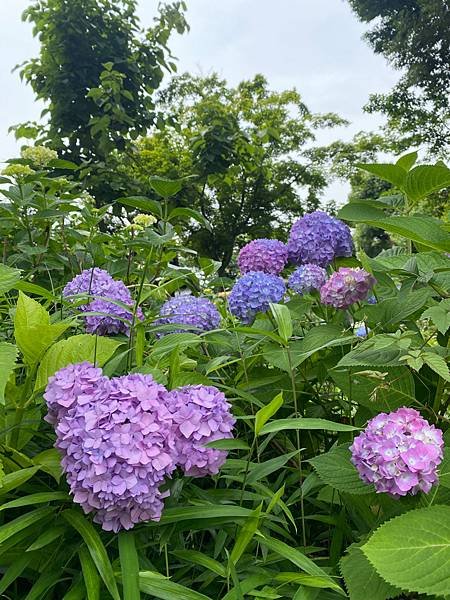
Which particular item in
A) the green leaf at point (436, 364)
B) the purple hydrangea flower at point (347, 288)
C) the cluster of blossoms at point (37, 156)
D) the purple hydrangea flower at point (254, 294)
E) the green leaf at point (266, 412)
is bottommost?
the green leaf at point (266, 412)

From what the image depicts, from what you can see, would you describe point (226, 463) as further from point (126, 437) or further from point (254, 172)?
point (254, 172)

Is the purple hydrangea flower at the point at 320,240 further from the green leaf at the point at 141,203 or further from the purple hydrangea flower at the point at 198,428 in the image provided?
the purple hydrangea flower at the point at 198,428

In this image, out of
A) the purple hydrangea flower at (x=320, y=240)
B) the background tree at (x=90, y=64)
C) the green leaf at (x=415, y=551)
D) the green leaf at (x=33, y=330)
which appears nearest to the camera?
the green leaf at (x=415, y=551)

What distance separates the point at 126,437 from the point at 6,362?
0.17 metres

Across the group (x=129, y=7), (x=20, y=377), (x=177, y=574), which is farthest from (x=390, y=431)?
(x=129, y=7)

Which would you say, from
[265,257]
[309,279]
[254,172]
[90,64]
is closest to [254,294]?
[309,279]

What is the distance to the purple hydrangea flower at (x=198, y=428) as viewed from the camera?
735 millimetres

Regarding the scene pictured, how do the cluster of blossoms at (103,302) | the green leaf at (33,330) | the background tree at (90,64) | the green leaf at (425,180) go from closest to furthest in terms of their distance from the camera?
the green leaf at (33,330) < the green leaf at (425,180) < the cluster of blossoms at (103,302) < the background tree at (90,64)

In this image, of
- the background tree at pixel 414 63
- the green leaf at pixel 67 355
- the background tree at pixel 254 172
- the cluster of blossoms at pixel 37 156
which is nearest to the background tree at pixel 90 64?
the cluster of blossoms at pixel 37 156

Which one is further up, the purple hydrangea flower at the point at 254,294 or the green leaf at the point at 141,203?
the green leaf at the point at 141,203

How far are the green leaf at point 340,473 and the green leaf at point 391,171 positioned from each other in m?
0.49

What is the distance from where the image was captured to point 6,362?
0.68 meters

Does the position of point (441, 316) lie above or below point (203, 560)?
above

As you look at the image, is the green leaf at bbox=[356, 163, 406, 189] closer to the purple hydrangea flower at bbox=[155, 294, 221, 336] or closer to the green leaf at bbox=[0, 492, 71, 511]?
the purple hydrangea flower at bbox=[155, 294, 221, 336]
